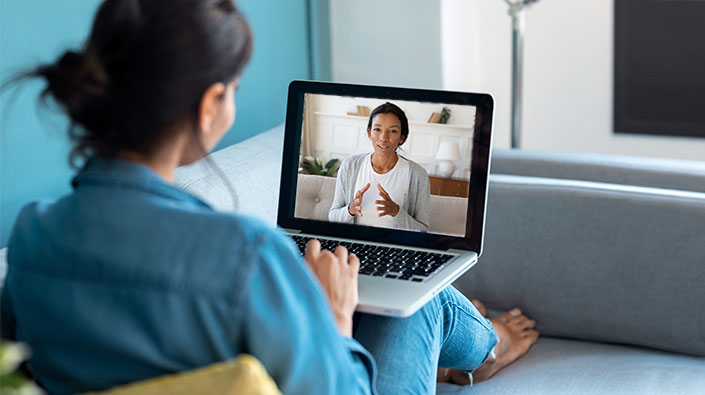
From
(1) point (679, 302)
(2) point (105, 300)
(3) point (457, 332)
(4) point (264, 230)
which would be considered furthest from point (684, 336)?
(2) point (105, 300)

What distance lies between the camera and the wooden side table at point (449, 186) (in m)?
1.32

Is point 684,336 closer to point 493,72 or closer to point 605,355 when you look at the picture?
point 605,355

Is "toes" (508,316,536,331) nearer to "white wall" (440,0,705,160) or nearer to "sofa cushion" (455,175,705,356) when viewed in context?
"sofa cushion" (455,175,705,356)

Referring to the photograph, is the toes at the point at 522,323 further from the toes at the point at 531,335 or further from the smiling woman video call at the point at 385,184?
the smiling woman video call at the point at 385,184

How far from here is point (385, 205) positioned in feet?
4.42

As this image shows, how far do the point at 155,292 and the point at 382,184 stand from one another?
0.65 meters

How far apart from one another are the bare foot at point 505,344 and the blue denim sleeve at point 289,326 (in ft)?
2.51

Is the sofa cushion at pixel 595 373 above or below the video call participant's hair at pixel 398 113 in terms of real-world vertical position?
below

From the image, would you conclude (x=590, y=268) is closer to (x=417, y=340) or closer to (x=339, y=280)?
(x=417, y=340)

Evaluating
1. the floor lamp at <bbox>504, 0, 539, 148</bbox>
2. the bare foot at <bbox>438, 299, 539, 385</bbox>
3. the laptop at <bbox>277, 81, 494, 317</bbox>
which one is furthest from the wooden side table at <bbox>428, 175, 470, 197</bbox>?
the floor lamp at <bbox>504, 0, 539, 148</bbox>

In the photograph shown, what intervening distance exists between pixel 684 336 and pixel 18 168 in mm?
1318

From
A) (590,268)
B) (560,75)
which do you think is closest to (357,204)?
(590,268)

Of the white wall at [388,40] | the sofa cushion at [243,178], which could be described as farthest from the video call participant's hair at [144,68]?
the white wall at [388,40]

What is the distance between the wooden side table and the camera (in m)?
1.32
